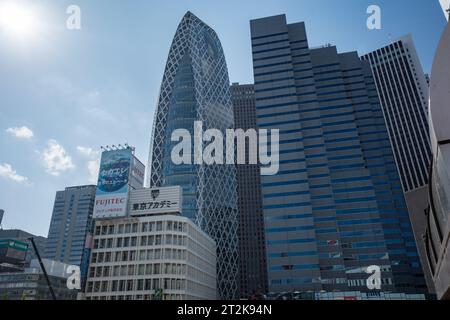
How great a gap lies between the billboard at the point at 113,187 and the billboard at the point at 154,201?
376cm

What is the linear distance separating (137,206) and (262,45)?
90.7 m

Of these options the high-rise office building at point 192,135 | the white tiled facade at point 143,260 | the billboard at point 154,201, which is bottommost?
the white tiled facade at point 143,260

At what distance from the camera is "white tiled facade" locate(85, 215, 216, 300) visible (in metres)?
76.8

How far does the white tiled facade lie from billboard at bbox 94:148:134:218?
423cm

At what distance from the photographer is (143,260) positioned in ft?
261

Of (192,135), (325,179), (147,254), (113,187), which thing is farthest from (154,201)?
(192,135)

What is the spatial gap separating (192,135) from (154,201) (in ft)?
251

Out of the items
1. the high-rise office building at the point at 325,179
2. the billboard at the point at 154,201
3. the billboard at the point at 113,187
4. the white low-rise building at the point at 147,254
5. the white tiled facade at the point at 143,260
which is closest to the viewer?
the white tiled facade at the point at 143,260

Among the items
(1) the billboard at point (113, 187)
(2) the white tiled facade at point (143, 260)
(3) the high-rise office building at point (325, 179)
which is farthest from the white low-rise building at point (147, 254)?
(3) the high-rise office building at point (325, 179)

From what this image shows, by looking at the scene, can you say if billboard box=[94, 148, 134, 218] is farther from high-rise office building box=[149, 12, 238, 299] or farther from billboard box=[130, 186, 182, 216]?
high-rise office building box=[149, 12, 238, 299]

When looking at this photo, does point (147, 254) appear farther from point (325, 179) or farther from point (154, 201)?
point (325, 179)

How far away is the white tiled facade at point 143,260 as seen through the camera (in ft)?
252

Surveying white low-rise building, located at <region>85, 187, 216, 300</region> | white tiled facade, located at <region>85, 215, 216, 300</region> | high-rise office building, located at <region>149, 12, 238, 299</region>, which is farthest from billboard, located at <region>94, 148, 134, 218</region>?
high-rise office building, located at <region>149, 12, 238, 299</region>

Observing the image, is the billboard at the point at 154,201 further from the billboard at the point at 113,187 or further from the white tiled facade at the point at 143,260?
the billboard at the point at 113,187
